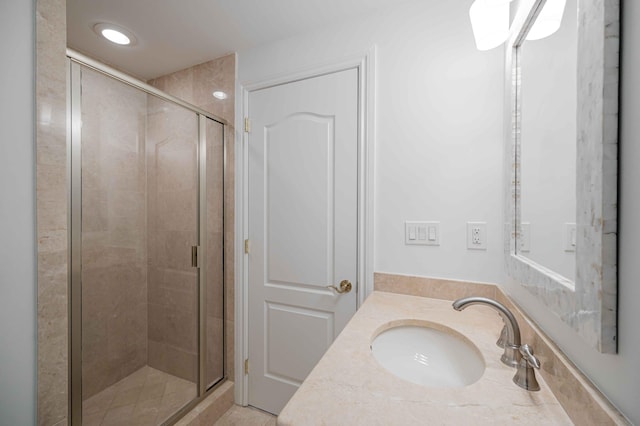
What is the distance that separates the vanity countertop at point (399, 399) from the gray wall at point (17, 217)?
2.87 feet

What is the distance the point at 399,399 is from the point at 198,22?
192cm

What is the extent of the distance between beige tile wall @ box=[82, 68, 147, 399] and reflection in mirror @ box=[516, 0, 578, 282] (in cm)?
165

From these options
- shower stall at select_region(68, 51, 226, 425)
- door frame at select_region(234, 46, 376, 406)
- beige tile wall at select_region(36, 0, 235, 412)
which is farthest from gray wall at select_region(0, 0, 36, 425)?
door frame at select_region(234, 46, 376, 406)

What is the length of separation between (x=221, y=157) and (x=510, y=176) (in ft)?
5.28

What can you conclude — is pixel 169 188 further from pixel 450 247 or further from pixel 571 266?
pixel 571 266

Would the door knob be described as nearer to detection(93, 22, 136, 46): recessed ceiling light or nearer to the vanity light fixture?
the vanity light fixture

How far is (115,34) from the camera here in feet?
5.14

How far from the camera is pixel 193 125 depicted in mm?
1644

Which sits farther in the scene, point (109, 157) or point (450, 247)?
point (109, 157)

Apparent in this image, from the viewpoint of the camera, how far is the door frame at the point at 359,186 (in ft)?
4.51

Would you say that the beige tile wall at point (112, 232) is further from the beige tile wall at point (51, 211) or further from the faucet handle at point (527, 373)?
the faucet handle at point (527, 373)

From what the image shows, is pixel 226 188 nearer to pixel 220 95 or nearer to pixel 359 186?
pixel 220 95

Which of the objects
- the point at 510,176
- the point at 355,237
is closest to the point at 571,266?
the point at 510,176

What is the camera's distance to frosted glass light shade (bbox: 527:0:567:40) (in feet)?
2.02
